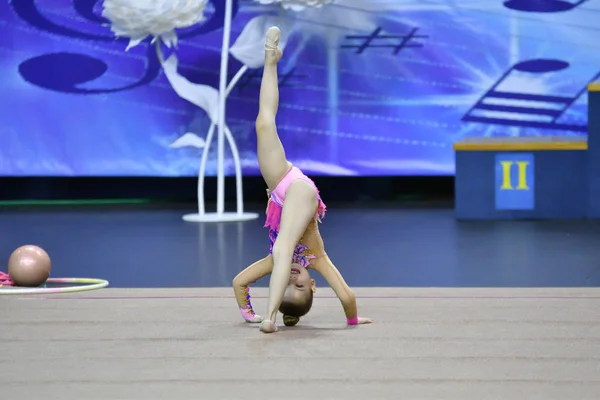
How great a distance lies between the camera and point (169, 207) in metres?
9.22

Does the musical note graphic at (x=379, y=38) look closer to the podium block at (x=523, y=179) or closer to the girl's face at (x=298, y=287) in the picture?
the podium block at (x=523, y=179)

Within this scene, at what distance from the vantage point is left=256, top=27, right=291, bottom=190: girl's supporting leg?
362cm

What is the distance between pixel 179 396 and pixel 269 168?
41.9 inches

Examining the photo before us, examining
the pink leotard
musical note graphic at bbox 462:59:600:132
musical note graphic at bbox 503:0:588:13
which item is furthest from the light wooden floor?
musical note graphic at bbox 503:0:588:13

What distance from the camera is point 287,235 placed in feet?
11.7

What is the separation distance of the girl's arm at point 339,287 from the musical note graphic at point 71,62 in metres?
5.81

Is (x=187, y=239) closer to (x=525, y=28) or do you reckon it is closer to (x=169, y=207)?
(x=169, y=207)

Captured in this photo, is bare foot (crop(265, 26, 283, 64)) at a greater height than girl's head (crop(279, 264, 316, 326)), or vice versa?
bare foot (crop(265, 26, 283, 64))

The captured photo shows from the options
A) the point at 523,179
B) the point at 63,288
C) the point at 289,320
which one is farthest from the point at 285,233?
the point at 523,179

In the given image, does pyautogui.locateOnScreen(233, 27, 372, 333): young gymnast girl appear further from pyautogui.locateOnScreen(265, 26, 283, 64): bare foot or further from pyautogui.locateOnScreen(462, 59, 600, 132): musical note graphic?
pyautogui.locateOnScreen(462, 59, 600, 132): musical note graphic

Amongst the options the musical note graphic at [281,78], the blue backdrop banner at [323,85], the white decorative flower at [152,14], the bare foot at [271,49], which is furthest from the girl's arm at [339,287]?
the musical note graphic at [281,78]

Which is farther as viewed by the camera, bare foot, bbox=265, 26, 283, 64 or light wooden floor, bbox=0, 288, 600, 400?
bare foot, bbox=265, 26, 283, 64

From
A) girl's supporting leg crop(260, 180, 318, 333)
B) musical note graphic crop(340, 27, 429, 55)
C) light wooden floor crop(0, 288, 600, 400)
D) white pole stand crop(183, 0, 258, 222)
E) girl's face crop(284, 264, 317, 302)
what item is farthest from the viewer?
musical note graphic crop(340, 27, 429, 55)

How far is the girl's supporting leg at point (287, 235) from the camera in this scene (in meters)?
3.54
